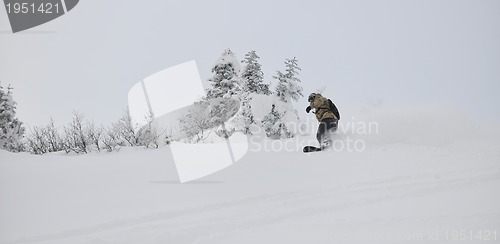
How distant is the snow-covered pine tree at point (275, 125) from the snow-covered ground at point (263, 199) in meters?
14.9

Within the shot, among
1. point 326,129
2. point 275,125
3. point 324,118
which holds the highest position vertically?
point 275,125

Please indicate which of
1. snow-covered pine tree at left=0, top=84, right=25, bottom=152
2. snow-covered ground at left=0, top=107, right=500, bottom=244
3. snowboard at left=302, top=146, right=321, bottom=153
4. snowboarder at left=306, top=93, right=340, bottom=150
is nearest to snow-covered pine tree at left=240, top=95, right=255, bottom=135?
snowboarder at left=306, top=93, right=340, bottom=150

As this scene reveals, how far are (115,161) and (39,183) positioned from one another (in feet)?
6.53

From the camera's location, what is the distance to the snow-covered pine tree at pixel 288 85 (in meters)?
23.5

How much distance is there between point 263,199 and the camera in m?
4.47

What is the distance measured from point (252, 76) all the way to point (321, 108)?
14.3 meters

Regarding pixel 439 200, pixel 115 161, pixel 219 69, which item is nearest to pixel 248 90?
pixel 219 69

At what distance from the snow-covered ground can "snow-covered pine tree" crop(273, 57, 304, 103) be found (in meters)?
16.0

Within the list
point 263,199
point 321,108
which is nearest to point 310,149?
point 321,108

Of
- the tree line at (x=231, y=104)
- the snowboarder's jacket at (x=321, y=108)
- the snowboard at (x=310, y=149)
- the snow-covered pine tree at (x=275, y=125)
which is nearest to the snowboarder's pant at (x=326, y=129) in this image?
the snowboarder's jacket at (x=321, y=108)

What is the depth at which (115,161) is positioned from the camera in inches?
285

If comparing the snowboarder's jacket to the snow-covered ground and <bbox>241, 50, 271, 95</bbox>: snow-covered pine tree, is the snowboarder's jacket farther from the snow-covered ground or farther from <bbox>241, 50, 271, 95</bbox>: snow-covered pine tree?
<bbox>241, 50, 271, 95</bbox>: snow-covered pine tree

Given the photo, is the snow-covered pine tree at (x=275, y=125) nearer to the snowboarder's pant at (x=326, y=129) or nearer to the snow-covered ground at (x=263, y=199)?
the snowboarder's pant at (x=326, y=129)

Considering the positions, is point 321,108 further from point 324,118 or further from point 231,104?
point 231,104
